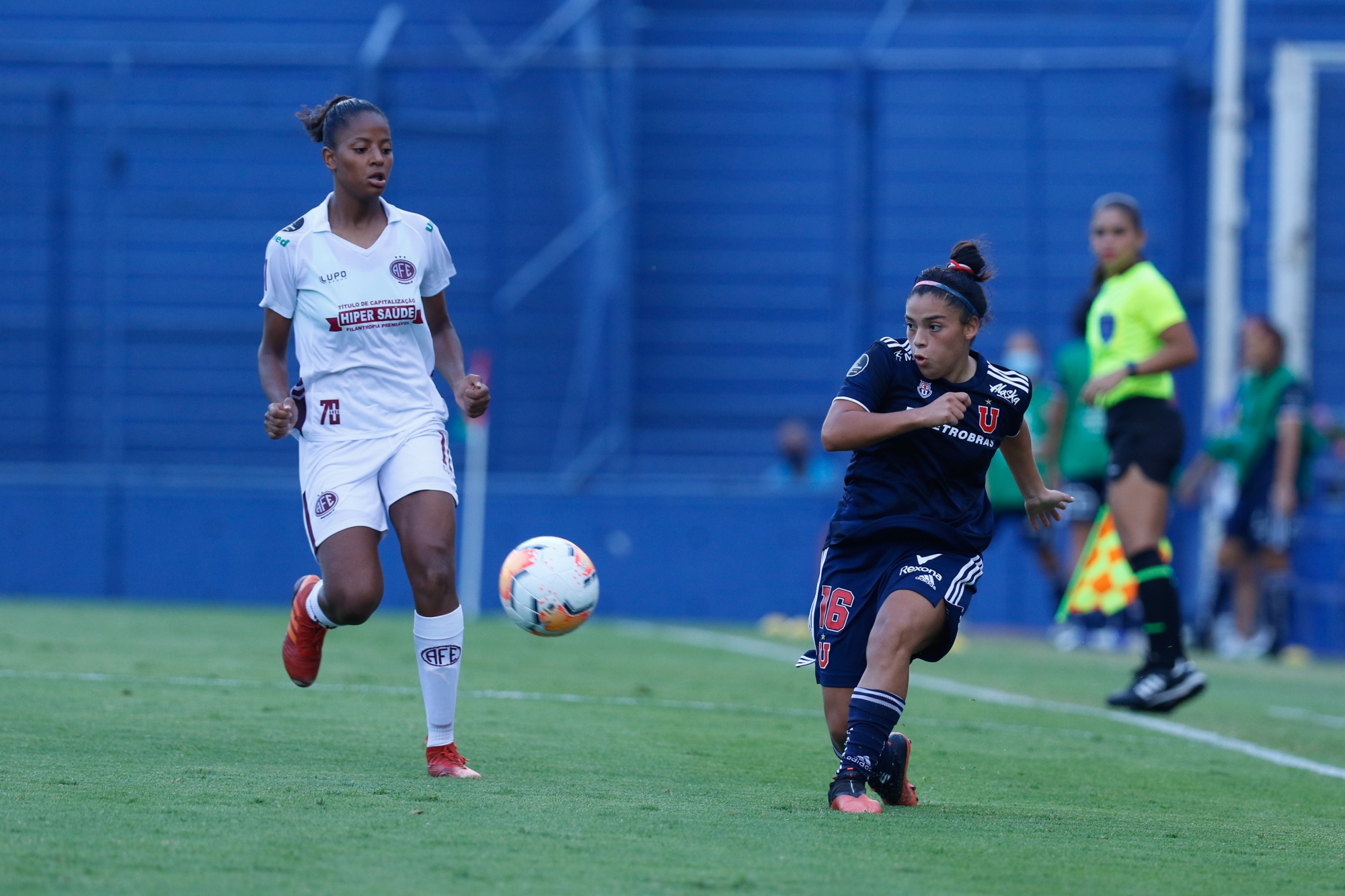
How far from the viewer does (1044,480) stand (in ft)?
41.6

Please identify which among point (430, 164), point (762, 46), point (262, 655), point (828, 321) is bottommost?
point (262, 655)

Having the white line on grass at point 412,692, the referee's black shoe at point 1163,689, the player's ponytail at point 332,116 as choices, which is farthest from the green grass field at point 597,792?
the player's ponytail at point 332,116

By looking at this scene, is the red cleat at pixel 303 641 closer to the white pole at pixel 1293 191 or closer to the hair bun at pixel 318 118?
the hair bun at pixel 318 118

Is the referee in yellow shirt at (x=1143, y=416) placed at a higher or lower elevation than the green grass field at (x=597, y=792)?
higher

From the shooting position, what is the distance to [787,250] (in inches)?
701

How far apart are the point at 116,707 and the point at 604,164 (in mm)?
11178

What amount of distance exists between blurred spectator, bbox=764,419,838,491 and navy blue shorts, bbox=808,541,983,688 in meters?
10.0

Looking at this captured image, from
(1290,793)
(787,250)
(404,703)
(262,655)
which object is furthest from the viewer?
(787,250)

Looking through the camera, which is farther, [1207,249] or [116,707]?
[1207,249]

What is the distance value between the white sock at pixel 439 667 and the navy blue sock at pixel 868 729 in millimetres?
1201

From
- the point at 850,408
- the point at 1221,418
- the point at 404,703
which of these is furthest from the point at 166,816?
the point at 1221,418

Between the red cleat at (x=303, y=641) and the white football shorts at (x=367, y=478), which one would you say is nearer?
the white football shorts at (x=367, y=478)

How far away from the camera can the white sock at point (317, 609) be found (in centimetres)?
536

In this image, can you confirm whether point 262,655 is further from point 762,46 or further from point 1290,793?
point 762,46
